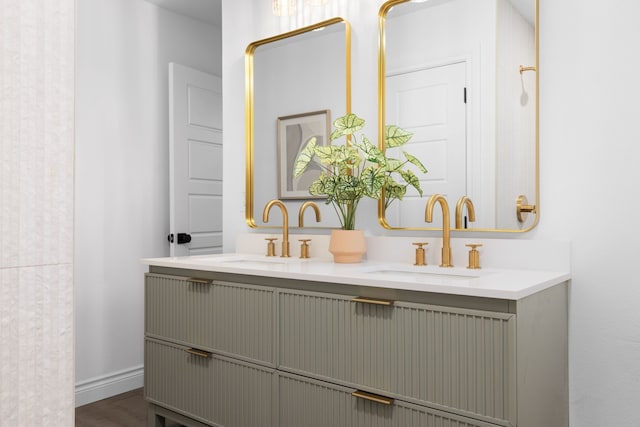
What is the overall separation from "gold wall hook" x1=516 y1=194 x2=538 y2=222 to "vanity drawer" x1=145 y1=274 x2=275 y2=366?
950mm

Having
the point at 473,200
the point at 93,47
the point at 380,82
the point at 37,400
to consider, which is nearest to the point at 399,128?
the point at 380,82

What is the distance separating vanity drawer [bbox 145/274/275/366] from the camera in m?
1.81

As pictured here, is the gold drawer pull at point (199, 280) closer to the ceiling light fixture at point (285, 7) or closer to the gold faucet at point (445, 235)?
the gold faucet at point (445, 235)

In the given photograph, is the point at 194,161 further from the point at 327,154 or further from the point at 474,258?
the point at 474,258

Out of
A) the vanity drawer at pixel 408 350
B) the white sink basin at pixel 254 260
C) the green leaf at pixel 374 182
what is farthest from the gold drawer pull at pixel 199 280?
the green leaf at pixel 374 182

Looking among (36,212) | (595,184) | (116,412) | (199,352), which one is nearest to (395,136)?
(595,184)

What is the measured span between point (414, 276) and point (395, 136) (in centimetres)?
64

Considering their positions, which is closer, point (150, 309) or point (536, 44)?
point (536, 44)

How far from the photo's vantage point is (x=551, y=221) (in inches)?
67.8

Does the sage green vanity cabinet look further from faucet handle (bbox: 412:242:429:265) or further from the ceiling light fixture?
the ceiling light fixture

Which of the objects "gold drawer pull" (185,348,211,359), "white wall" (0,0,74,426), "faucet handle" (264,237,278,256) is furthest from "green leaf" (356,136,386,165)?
"white wall" (0,0,74,426)

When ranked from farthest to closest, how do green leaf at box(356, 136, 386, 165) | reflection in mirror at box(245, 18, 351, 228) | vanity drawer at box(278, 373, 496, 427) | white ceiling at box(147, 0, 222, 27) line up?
white ceiling at box(147, 0, 222, 27)
reflection in mirror at box(245, 18, 351, 228)
green leaf at box(356, 136, 386, 165)
vanity drawer at box(278, 373, 496, 427)

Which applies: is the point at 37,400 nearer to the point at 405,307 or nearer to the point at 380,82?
the point at 405,307

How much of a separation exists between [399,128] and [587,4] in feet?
2.59
